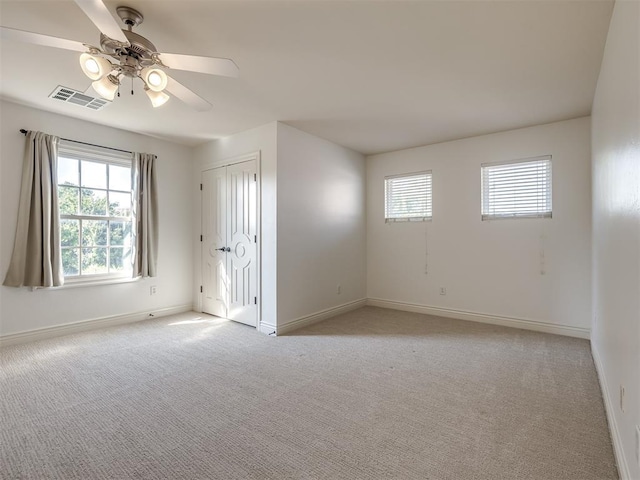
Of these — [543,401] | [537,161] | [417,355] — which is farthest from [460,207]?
[543,401]

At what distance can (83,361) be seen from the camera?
9.59ft

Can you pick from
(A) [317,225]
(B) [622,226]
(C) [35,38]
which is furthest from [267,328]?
(B) [622,226]

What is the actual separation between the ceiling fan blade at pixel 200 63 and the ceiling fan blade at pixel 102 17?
0.81 feet

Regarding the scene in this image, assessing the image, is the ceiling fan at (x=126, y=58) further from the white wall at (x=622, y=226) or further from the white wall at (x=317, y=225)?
the white wall at (x=622, y=226)

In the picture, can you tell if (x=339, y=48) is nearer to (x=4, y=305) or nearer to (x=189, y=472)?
(x=189, y=472)

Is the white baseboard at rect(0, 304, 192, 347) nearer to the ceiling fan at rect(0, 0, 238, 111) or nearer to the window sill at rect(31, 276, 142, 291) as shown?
Result: the window sill at rect(31, 276, 142, 291)

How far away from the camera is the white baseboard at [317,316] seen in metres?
3.84

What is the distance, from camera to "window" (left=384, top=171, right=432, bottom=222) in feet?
15.5

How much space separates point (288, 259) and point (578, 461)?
298 centimetres

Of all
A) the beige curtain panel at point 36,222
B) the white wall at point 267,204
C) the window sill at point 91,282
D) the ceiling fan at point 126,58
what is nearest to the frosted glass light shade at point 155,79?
the ceiling fan at point 126,58

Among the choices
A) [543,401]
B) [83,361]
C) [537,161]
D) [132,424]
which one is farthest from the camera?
[537,161]

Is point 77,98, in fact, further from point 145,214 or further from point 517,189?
point 517,189

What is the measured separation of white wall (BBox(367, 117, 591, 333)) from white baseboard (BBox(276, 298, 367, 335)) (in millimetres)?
476

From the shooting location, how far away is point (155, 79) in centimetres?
198
